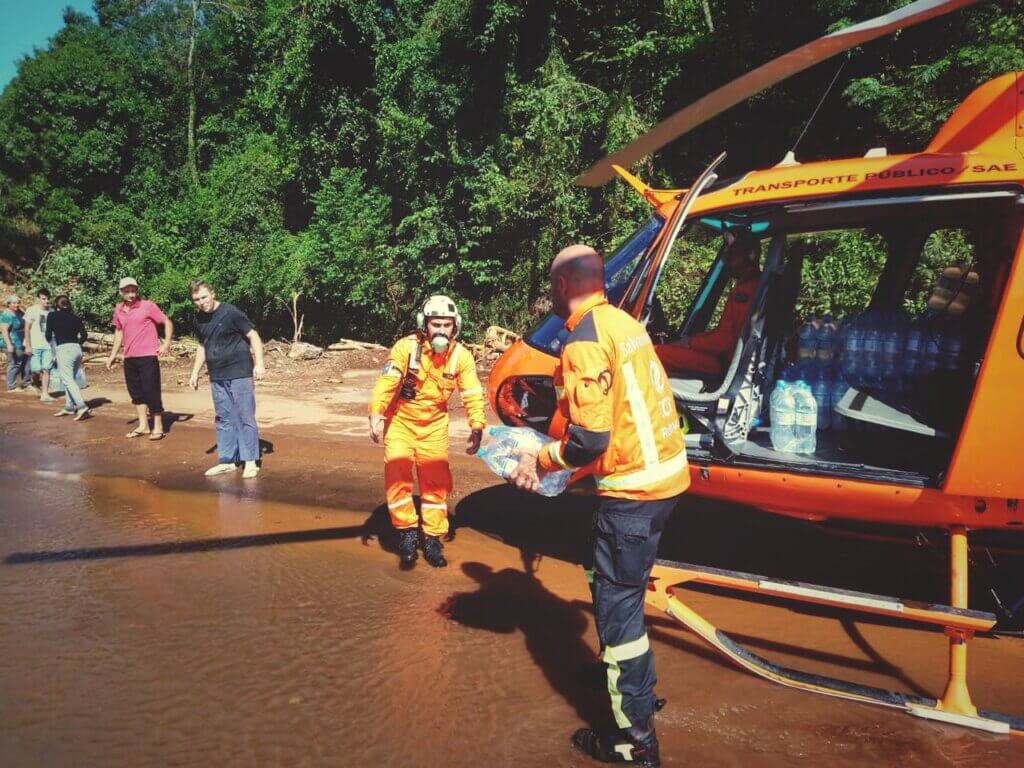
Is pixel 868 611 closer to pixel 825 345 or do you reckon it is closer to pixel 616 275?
pixel 825 345

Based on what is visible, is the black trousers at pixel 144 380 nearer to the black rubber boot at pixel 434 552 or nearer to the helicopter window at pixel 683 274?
the black rubber boot at pixel 434 552

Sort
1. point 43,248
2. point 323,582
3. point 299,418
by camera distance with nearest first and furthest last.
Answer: point 323,582 < point 299,418 < point 43,248

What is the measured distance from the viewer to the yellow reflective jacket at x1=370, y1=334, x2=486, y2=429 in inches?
182

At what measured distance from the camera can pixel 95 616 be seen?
4137mm

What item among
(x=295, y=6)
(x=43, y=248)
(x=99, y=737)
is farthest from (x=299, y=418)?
(x=43, y=248)

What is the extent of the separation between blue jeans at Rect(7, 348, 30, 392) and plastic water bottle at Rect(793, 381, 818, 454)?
13.8m

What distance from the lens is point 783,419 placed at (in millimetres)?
4312

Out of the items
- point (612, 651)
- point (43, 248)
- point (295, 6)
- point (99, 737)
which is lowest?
point (99, 737)

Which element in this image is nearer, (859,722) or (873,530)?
(859,722)

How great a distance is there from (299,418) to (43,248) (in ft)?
83.4

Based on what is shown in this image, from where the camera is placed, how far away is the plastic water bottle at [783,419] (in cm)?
429

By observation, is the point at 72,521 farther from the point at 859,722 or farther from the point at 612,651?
the point at 859,722

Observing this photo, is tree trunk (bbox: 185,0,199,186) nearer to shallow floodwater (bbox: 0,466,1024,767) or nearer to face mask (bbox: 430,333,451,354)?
shallow floodwater (bbox: 0,466,1024,767)

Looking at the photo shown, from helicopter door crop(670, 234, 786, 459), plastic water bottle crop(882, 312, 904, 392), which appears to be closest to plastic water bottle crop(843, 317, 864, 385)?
plastic water bottle crop(882, 312, 904, 392)
